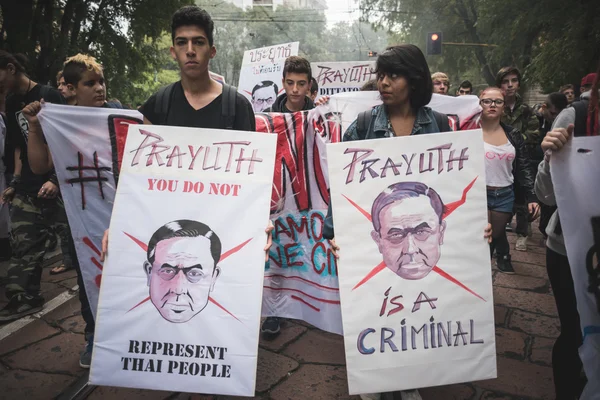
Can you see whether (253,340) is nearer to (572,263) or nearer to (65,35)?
(572,263)

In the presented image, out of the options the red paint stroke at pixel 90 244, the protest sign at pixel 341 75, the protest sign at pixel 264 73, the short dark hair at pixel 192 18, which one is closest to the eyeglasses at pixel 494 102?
the short dark hair at pixel 192 18

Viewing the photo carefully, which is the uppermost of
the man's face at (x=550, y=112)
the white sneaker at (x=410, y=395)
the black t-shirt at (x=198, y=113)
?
the man's face at (x=550, y=112)

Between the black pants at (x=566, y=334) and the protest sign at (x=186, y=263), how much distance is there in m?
1.30

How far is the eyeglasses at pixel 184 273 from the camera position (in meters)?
1.70

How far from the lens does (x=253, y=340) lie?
1.63m

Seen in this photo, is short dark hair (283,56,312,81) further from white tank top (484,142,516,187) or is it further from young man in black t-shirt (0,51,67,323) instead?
young man in black t-shirt (0,51,67,323)

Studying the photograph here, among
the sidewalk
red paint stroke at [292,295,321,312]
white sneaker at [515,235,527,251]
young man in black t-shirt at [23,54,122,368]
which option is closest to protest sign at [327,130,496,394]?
the sidewalk

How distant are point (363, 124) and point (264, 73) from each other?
4.50 m

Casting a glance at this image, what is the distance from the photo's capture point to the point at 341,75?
5.58 metres

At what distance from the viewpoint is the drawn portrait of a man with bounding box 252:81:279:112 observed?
5957 mm

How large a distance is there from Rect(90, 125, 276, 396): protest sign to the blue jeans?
2.21 metres

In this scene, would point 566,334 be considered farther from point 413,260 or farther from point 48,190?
point 48,190

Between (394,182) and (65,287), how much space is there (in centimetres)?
318

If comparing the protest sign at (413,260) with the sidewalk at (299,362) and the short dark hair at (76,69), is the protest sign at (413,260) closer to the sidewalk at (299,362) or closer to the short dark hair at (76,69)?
the sidewalk at (299,362)
